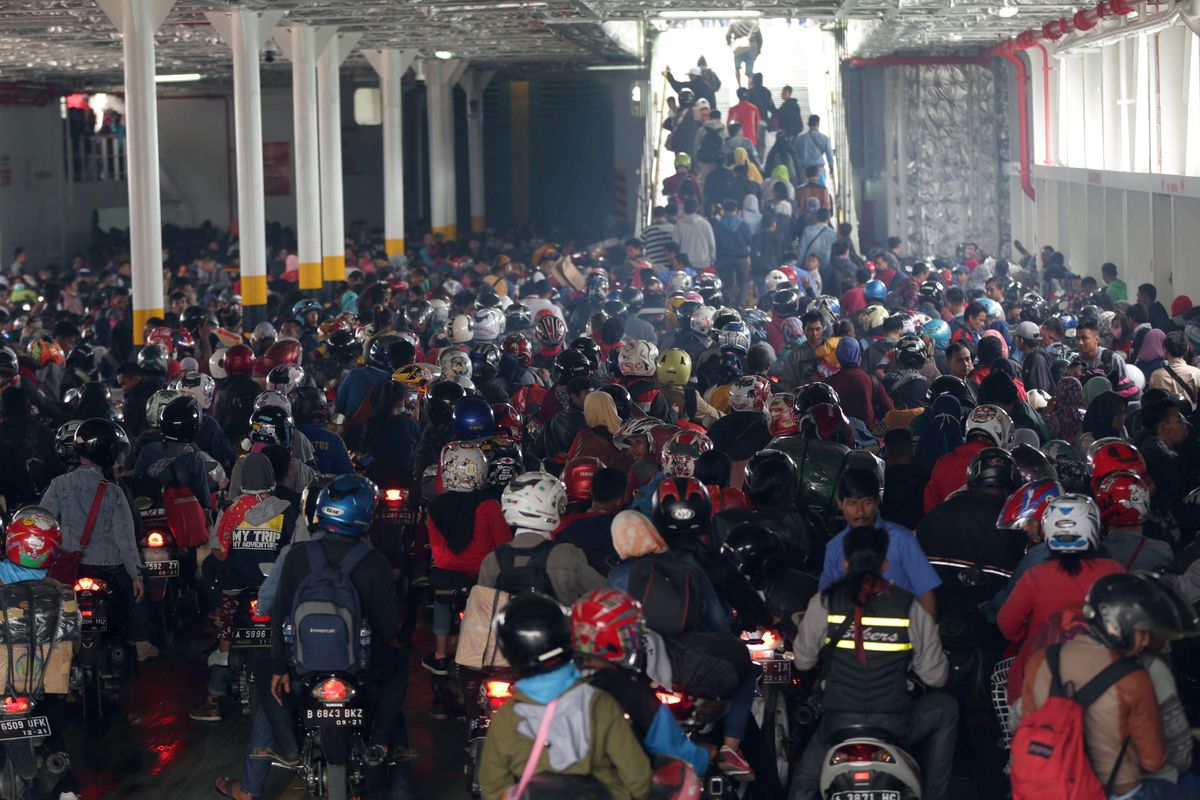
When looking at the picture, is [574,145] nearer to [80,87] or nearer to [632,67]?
[632,67]

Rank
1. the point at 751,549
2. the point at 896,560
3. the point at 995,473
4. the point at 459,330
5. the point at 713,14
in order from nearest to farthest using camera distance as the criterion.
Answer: the point at 896,560, the point at 751,549, the point at 995,473, the point at 459,330, the point at 713,14

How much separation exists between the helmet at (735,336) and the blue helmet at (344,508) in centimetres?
671

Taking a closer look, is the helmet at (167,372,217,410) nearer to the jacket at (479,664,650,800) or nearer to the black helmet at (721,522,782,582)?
the black helmet at (721,522,782,582)

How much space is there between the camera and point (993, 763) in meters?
8.62

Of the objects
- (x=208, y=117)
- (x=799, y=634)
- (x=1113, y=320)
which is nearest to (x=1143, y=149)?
(x=1113, y=320)

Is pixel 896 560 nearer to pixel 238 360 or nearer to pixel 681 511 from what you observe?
pixel 681 511

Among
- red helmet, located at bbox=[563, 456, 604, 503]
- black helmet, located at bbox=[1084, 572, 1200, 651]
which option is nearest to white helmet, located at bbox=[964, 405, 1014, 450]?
red helmet, located at bbox=[563, 456, 604, 503]

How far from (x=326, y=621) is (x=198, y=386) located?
6.32m

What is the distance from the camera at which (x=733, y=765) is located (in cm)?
684

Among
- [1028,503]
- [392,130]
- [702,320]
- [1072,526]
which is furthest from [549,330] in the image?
[392,130]

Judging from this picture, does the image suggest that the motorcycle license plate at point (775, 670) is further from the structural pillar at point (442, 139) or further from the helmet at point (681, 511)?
the structural pillar at point (442, 139)

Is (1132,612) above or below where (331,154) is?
below

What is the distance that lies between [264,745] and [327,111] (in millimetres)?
22590

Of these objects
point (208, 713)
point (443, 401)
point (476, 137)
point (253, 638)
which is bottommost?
point (208, 713)
